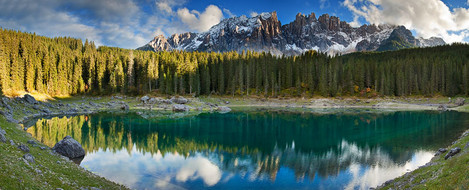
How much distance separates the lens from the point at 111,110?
79625 millimetres

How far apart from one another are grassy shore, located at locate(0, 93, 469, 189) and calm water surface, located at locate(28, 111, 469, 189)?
4.00 metres

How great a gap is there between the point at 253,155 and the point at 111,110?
210 ft

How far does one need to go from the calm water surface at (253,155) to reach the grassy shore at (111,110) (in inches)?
157

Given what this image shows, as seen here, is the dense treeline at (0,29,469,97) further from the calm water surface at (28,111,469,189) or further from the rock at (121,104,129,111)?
the calm water surface at (28,111,469,189)

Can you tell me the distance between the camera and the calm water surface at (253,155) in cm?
Result: 2184

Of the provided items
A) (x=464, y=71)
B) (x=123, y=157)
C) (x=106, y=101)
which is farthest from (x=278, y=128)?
(x=464, y=71)

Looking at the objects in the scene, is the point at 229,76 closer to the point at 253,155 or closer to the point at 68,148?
the point at 253,155

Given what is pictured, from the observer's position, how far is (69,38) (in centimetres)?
16900

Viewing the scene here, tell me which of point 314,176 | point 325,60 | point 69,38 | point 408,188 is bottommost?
point 314,176

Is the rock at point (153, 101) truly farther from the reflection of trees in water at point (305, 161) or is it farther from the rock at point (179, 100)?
the reflection of trees in water at point (305, 161)

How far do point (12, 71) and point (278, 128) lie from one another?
82068 mm

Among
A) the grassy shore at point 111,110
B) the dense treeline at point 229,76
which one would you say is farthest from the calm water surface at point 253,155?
the dense treeline at point 229,76

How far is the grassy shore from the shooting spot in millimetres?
12445

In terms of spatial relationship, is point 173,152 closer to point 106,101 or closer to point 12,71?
point 106,101
